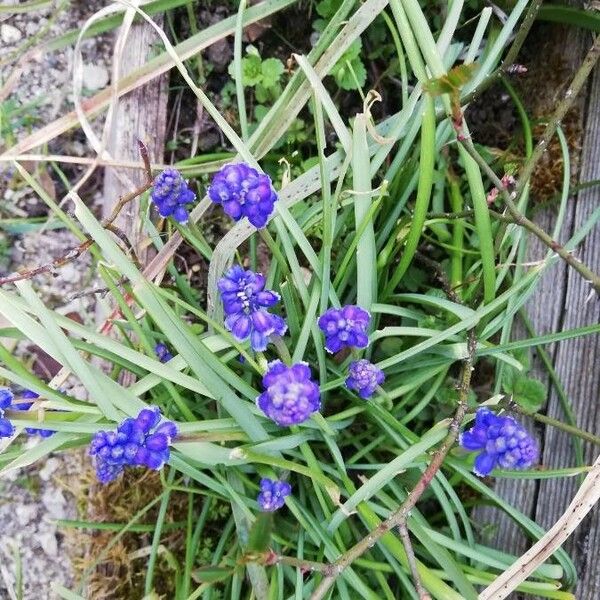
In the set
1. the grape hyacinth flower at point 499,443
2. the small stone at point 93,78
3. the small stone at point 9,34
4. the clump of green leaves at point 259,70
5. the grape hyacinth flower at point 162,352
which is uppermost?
the small stone at point 9,34

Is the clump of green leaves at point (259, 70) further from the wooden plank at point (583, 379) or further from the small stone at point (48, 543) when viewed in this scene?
the small stone at point (48, 543)

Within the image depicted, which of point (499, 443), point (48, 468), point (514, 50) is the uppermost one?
point (514, 50)

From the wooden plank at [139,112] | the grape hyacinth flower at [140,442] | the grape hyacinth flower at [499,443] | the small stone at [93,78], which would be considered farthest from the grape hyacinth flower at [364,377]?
the small stone at [93,78]

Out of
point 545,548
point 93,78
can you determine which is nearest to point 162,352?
point 545,548

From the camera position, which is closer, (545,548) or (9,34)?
(545,548)

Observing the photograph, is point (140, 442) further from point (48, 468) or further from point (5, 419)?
point (48, 468)

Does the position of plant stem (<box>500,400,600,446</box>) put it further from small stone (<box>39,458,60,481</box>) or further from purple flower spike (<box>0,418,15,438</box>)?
small stone (<box>39,458,60,481</box>)

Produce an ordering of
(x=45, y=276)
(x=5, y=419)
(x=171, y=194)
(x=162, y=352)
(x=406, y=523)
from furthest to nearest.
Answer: (x=45, y=276)
(x=162, y=352)
(x=171, y=194)
(x=406, y=523)
(x=5, y=419)
